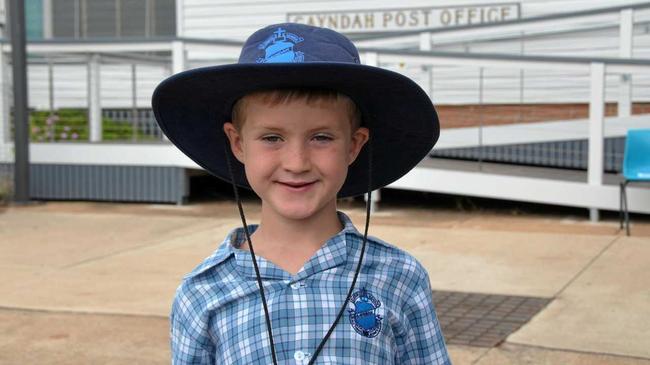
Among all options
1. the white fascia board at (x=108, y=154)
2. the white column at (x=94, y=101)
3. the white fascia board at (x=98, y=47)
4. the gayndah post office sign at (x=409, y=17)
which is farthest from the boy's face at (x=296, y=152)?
the gayndah post office sign at (x=409, y=17)

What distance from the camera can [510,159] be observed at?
10.8m

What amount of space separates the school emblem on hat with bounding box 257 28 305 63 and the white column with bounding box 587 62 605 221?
763cm

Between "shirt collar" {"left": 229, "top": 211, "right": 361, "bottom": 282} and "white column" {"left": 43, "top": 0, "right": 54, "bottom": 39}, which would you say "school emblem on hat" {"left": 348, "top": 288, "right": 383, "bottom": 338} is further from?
"white column" {"left": 43, "top": 0, "right": 54, "bottom": 39}

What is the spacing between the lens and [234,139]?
7.17ft

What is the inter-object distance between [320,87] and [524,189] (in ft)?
25.9

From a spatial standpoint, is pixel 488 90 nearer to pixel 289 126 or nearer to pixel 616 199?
pixel 616 199

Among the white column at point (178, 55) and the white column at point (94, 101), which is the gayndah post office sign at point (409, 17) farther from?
the white column at point (94, 101)

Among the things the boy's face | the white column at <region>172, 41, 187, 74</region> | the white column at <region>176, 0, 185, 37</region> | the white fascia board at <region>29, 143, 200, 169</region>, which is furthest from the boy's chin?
the white column at <region>176, 0, 185, 37</region>

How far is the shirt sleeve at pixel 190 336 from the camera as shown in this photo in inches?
80.5

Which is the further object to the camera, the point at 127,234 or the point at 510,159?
the point at 510,159

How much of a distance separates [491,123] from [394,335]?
33.7 feet

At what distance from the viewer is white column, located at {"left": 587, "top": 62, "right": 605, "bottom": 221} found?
9.18 metres

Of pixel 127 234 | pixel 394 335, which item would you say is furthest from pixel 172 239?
pixel 394 335

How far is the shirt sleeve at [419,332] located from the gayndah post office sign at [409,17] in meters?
12.0
